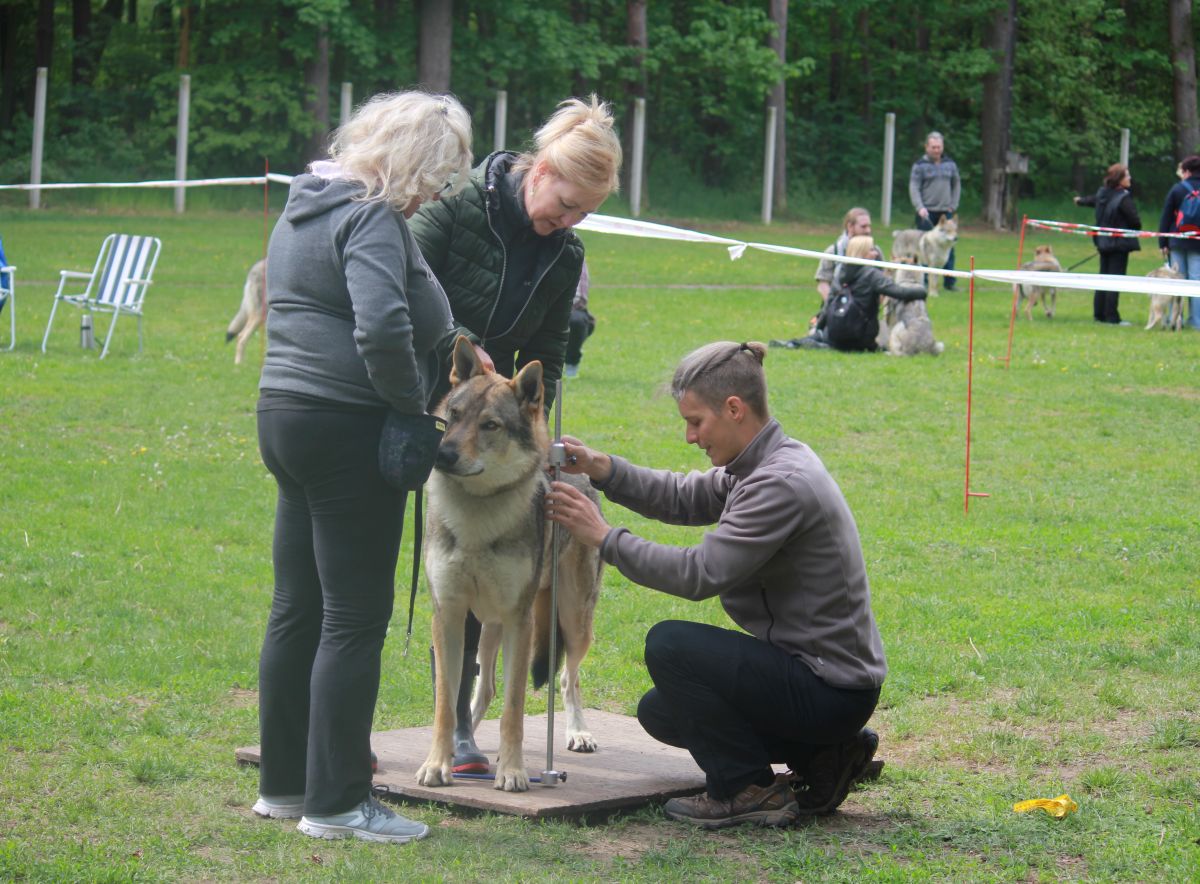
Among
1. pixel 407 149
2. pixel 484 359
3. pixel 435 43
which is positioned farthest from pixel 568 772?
pixel 435 43

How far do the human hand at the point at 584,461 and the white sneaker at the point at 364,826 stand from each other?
1187 millimetres

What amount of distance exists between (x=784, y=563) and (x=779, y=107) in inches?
1281

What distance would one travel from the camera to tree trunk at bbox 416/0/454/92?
31.0 m

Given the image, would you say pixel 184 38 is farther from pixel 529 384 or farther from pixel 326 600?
pixel 326 600

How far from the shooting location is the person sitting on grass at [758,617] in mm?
4062

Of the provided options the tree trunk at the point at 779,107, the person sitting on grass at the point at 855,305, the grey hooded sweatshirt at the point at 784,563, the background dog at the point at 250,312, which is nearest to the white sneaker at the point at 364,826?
the grey hooded sweatshirt at the point at 784,563

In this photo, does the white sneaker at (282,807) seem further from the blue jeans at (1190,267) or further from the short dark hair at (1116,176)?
the short dark hair at (1116,176)

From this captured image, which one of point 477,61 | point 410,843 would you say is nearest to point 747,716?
point 410,843

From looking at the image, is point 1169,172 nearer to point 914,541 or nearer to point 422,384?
point 914,541

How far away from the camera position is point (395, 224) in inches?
147

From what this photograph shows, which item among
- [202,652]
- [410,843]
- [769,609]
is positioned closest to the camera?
[410,843]

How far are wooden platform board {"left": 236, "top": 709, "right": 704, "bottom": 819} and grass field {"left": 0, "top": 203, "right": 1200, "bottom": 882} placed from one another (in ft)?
0.28

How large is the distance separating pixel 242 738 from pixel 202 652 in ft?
3.46

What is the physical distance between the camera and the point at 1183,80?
37.9 m
